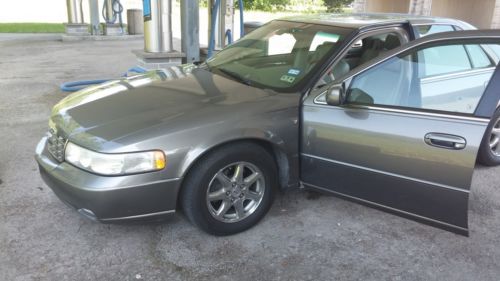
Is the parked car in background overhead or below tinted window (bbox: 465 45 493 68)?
below

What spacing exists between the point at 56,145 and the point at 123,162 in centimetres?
69

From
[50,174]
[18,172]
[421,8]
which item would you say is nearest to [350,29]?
[50,174]

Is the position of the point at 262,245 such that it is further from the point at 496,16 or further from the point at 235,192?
the point at 496,16

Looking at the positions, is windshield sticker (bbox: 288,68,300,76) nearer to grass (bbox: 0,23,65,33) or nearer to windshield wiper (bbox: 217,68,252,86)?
windshield wiper (bbox: 217,68,252,86)

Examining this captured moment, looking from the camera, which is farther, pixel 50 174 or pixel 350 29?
pixel 350 29

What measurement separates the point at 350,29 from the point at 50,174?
2.49 m

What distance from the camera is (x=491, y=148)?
4.26 m

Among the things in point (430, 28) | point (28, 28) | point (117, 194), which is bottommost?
point (117, 194)

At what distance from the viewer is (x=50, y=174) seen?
2.92m

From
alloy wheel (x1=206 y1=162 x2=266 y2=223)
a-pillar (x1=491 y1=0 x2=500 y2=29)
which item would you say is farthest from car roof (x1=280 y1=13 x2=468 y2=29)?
a-pillar (x1=491 y1=0 x2=500 y2=29)

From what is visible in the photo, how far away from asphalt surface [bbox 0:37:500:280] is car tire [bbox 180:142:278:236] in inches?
5.4

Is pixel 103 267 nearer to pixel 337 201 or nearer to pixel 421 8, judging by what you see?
pixel 337 201

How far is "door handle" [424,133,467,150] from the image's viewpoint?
2.57 m

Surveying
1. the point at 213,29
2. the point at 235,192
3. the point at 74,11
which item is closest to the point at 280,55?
the point at 235,192
